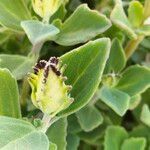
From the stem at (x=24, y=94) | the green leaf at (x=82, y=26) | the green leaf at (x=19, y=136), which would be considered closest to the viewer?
the green leaf at (x=19, y=136)

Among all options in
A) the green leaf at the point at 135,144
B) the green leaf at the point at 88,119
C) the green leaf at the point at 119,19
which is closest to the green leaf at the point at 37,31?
the green leaf at the point at 119,19

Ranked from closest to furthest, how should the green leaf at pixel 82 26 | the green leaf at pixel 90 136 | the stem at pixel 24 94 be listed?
1. the green leaf at pixel 82 26
2. the stem at pixel 24 94
3. the green leaf at pixel 90 136

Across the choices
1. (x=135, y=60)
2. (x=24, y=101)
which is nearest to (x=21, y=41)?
(x=24, y=101)

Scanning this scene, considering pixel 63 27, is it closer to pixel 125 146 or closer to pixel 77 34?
pixel 77 34

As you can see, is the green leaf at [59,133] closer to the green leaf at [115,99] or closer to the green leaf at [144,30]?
the green leaf at [115,99]

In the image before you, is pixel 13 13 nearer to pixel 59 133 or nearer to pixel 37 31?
pixel 37 31

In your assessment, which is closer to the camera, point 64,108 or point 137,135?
point 64,108
